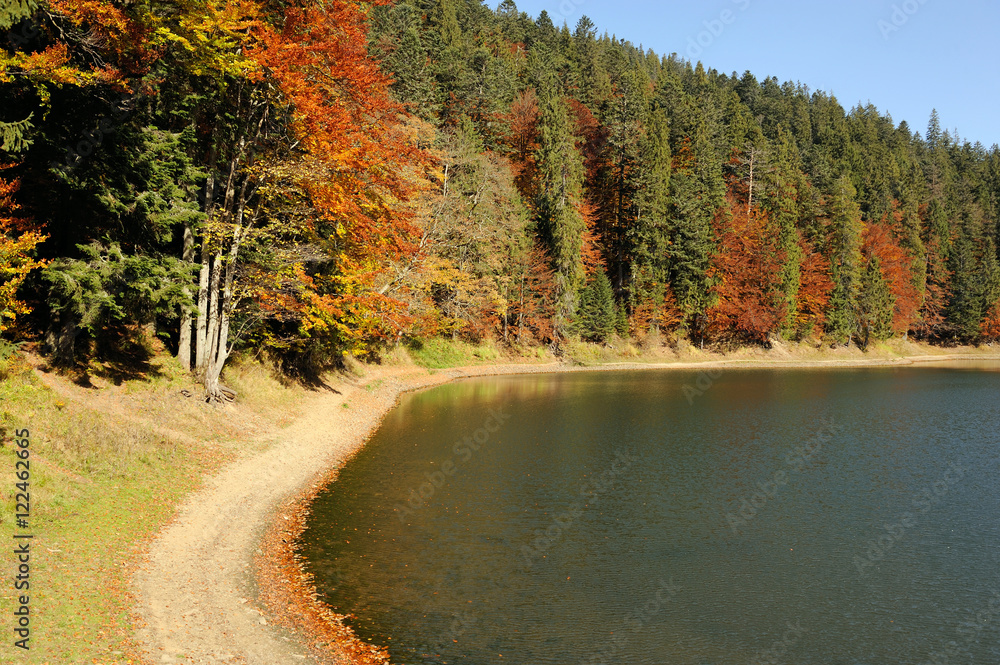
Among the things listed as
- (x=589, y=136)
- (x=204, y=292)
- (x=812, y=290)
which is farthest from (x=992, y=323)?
(x=204, y=292)

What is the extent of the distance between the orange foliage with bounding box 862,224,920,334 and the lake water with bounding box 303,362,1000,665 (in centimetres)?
5952

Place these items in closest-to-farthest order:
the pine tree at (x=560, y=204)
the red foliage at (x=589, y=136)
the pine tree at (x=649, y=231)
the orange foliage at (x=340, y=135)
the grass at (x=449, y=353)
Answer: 1. the orange foliage at (x=340, y=135)
2. the grass at (x=449, y=353)
3. the pine tree at (x=560, y=204)
4. the pine tree at (x=649, y=231)
5. the red foliage at (x=589, y=136)

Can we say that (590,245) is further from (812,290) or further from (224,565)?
(224,565)

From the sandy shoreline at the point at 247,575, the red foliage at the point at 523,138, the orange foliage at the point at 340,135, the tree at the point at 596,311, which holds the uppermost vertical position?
the red foliage at the point at 523,138

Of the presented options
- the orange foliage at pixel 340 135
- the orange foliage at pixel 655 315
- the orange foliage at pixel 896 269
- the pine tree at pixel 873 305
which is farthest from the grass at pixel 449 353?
the orange foliage at pixel 896 269

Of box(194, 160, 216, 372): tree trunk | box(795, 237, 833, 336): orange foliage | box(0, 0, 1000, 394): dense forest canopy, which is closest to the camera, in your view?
box(0, 0, 1000, 394): dense forest canopy

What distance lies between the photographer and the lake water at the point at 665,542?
1075 centimetres

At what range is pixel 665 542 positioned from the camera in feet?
50.0

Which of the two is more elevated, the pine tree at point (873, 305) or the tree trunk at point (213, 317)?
the pine tree at point (873, 305)

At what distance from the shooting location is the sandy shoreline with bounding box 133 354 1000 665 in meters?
9.62

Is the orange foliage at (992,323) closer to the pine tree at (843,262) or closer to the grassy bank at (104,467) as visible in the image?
the pine tree at (843,262)

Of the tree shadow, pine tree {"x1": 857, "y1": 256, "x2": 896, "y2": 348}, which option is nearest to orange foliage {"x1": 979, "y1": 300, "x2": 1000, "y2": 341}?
pine tree {"x1": 857, "y1": 256, "x2": 896, "y2": 348}

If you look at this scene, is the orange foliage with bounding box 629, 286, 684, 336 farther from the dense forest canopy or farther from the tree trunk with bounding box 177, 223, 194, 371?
the tree trunk with bounding box 177, 223, 194, 371

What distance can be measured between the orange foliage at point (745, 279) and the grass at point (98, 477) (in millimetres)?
56996
